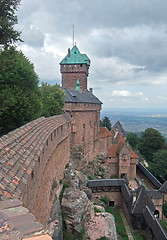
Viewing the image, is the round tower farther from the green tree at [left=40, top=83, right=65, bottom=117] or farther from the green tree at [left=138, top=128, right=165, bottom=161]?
the green tree at [left=138, top=128, right=165, bottom=161]

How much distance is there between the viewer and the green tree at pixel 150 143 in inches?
1816

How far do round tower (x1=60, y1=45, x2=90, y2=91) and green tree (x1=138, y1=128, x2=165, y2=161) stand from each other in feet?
75.3

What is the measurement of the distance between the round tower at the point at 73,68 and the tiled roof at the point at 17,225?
33.5 meters

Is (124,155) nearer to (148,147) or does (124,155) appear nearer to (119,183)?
(119,183)

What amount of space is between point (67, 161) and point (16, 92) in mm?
7711

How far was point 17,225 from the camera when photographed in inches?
99.5

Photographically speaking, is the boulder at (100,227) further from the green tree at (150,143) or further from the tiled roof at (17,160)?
the green tree at (150,143)

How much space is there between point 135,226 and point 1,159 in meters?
20.5

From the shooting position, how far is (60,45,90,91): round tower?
3488 cm

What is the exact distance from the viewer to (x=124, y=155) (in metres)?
31.9

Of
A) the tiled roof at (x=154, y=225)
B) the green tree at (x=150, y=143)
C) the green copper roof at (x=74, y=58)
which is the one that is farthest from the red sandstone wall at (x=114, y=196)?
the green tree at (x=150, y=143)

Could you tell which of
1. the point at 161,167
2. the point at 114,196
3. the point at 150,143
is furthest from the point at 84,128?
the point at 150,143

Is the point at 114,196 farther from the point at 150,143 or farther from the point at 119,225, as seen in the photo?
the point at 150,143

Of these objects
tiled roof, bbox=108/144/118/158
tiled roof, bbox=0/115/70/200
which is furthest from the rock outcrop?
tiled roof, bbox=108/144/118/158
